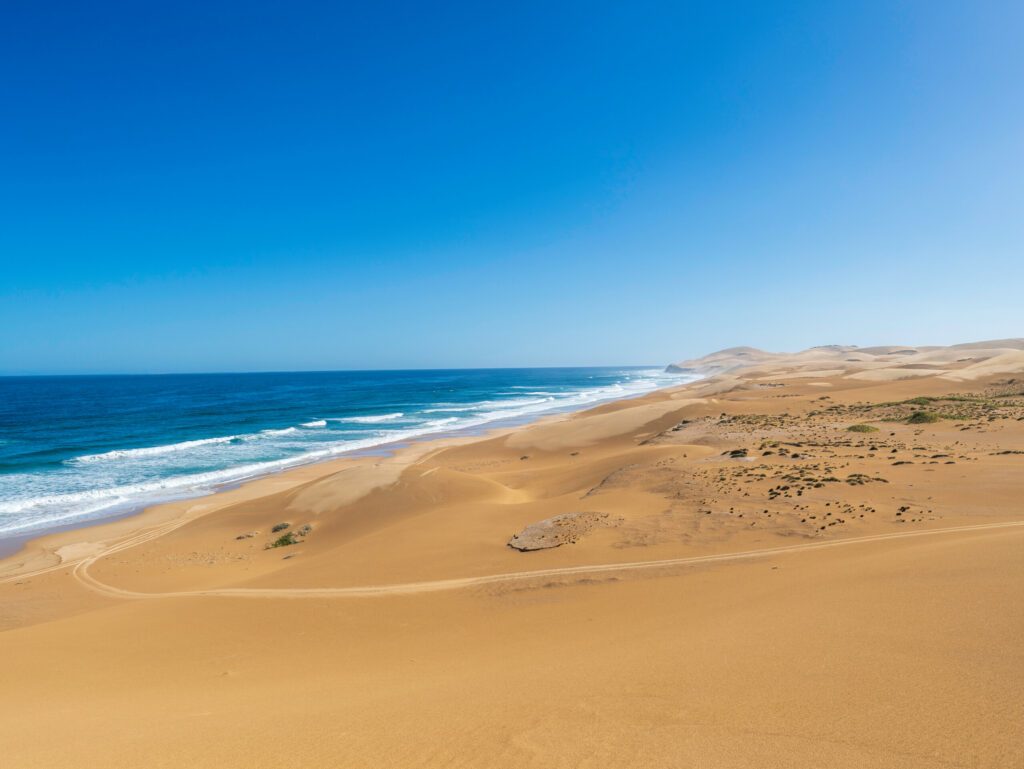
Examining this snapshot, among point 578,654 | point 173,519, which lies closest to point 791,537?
point 578,654

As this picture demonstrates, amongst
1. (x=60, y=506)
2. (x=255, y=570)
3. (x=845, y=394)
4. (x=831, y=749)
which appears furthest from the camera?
(x=845, y=394)

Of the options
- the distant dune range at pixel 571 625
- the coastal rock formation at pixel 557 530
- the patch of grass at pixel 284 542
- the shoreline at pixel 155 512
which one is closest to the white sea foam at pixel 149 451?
the shoreline at pixel 155 512

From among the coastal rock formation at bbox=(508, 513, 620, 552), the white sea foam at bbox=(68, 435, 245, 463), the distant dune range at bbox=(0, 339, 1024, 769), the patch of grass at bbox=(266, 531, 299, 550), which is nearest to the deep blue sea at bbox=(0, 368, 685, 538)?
the white sea foam at bbox=(68, 435, 245, 463)

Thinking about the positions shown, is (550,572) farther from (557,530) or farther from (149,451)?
(149,451)

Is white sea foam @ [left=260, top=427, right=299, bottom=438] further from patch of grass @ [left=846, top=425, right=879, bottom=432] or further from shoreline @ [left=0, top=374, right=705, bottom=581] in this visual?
patch of grass @ [left=846, top=425, right=879, bottom=432]

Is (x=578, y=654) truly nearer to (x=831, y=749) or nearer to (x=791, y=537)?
(x=831, y=749)

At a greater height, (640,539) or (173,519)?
(640,539)

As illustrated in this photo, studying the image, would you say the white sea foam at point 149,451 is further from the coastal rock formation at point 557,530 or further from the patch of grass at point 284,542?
the coastal rock formation at point 557,530
